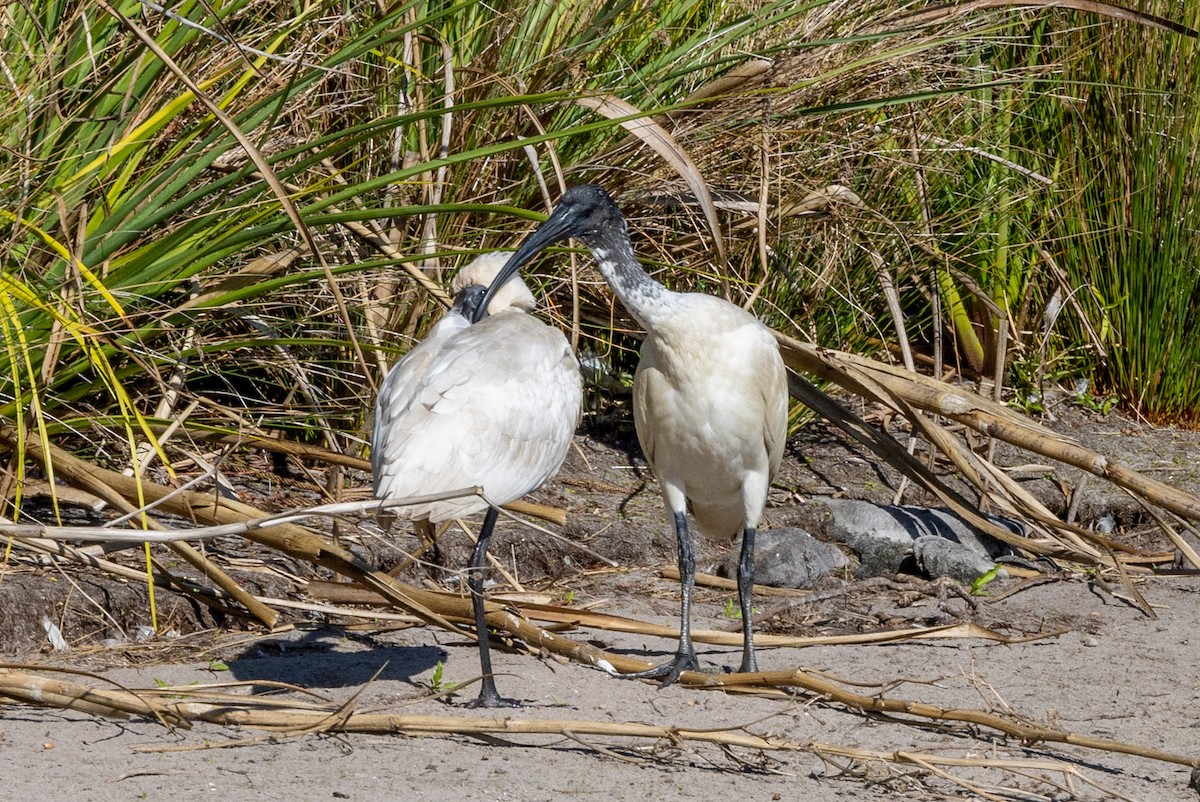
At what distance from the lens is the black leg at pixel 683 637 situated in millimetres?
4129

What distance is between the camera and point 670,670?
4.18 metres

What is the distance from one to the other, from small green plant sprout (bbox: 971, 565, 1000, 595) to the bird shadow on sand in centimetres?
195

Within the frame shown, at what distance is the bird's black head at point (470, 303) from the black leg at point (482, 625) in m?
0.67

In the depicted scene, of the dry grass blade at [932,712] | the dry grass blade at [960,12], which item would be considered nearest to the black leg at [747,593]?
the dry grass blade at [932,712]

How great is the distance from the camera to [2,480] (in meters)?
4.04

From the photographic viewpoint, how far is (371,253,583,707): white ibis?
3.72m

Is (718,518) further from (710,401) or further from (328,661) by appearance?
(328,661)

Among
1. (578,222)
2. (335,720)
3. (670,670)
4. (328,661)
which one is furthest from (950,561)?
(335,720)

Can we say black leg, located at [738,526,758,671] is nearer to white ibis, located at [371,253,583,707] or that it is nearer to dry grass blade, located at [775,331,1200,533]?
dry grass blade, located at [775,331,1200,533]

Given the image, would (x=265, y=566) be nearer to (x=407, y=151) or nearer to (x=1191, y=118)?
(x=407, y=151)

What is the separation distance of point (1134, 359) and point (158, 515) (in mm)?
4598

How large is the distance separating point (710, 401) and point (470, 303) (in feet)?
2.64

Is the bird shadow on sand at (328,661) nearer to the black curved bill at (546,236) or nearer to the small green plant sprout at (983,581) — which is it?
the black curved bill at (546,236)

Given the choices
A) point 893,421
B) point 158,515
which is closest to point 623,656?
point 158,515
